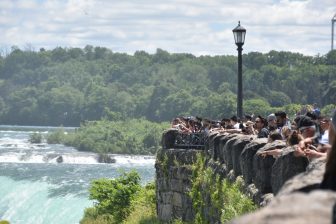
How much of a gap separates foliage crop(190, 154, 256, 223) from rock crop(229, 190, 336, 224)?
291 inches

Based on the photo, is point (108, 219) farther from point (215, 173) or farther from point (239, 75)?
point (215, 173)

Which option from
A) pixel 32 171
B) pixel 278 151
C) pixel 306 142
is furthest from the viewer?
pixel 32 171

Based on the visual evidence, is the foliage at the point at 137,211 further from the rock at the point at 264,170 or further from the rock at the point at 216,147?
the rock at the point at 264,170

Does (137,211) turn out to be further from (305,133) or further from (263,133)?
(305,133)

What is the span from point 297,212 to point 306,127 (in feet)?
20.0

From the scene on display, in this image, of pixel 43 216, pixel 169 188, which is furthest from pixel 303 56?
pixel 169 188

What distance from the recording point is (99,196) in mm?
33406

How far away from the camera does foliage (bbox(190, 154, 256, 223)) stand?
38.8ft

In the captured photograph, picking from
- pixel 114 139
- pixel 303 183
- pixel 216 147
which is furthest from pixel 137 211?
pixel 114 139

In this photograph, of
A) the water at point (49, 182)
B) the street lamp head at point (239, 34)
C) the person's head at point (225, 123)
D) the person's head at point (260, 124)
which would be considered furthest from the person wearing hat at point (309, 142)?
the water at point (49, 182)

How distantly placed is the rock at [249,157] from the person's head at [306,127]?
1346 millimetres

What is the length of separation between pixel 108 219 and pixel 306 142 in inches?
925

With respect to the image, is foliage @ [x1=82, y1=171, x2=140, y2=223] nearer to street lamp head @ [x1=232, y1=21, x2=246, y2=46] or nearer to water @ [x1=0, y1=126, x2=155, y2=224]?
water @ [x1=0, y1=126, x2=155, y2=224]

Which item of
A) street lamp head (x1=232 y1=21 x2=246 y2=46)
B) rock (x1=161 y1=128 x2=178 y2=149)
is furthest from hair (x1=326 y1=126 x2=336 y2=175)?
rock (x1=161 y1=128 x2=178 y2=149)
